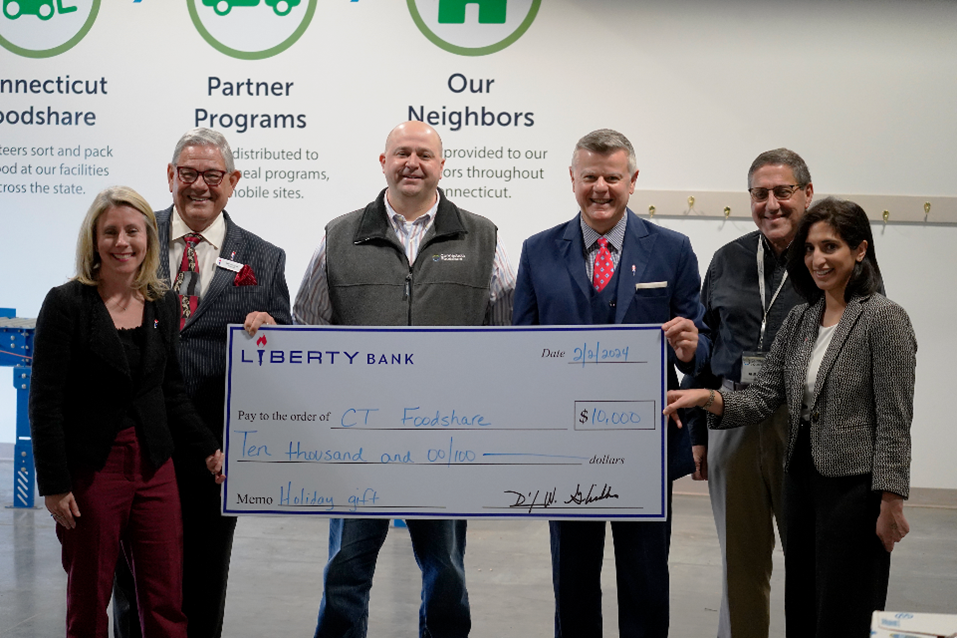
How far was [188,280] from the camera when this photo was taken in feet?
8.63

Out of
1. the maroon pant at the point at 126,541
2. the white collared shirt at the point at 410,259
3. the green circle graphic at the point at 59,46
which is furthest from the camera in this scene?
the green circle graphic at the point at 59,46

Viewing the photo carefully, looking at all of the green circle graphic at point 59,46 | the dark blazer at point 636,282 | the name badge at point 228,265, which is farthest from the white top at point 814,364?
the green circle graphic at point 59,46

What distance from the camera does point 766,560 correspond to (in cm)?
284

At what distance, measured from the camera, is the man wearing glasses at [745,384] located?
2.77 metres

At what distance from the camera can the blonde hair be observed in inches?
89.3

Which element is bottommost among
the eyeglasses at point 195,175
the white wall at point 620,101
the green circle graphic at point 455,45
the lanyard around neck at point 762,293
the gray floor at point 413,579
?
the gray floor at point 413,579

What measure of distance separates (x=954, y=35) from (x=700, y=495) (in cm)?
332

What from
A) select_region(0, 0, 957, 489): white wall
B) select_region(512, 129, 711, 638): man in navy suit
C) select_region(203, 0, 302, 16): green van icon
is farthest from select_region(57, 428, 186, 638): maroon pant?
select_region(203, 0, 302, 16): green van icon

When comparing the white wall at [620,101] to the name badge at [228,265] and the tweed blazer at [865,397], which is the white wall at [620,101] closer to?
the name badge at [228,265]

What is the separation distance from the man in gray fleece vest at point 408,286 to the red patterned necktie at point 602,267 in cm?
35

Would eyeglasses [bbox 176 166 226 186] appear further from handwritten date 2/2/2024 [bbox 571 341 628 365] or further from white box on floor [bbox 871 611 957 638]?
white box on floor [bbox 871 611 957 638]

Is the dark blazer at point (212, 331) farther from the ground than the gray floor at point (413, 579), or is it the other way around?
the dark blazer at point (212, 331)

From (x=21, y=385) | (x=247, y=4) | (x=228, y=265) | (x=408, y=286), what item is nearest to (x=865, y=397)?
(x=408, y=286)

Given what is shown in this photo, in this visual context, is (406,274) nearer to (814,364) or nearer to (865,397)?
(814,364)
